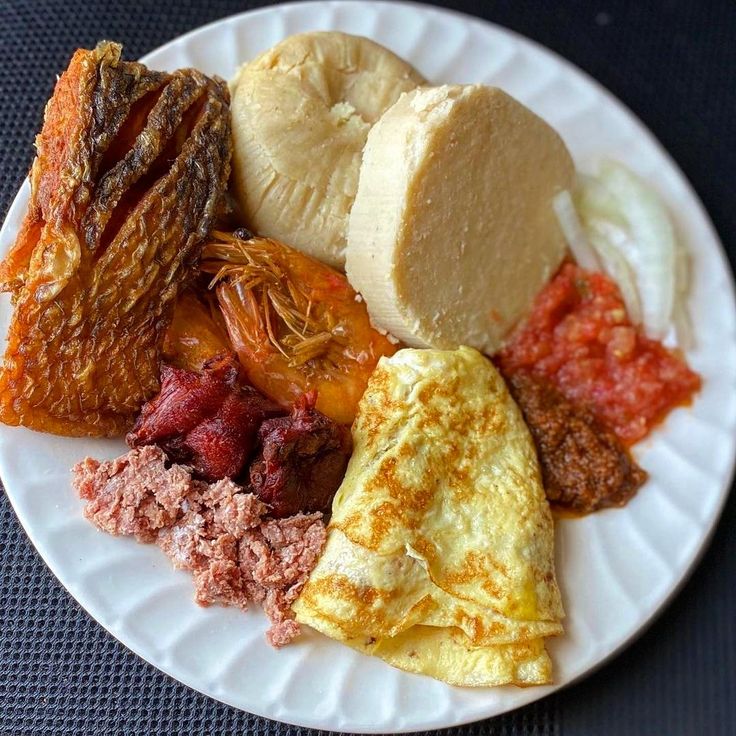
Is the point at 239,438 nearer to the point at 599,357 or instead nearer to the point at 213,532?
the point at 213,532

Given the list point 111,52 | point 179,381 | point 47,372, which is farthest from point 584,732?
point 111,52

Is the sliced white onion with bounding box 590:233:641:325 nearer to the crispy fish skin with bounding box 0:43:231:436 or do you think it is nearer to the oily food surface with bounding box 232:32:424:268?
the oily food surface with bounding box 232:32:424:268

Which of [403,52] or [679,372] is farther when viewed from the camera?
[403,52]

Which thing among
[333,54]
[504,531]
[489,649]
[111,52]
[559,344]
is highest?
[333,54]

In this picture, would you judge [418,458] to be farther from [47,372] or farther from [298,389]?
[47,372]

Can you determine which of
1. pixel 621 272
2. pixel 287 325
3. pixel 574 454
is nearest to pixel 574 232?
pixel 621 272
